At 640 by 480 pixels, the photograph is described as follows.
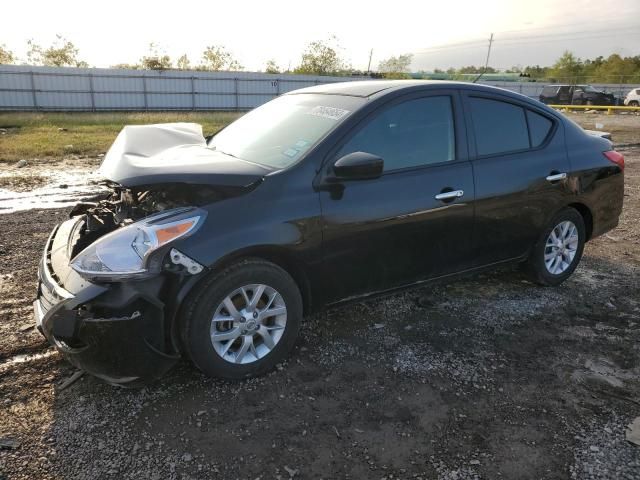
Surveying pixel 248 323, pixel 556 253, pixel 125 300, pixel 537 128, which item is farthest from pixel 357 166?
pixel 556 253

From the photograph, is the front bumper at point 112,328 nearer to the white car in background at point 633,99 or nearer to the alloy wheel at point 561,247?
the alloy wheel at point 561,247

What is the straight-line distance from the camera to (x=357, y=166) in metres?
3.17

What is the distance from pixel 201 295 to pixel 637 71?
73.9 m

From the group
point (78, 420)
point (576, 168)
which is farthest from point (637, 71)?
point (78, 420)

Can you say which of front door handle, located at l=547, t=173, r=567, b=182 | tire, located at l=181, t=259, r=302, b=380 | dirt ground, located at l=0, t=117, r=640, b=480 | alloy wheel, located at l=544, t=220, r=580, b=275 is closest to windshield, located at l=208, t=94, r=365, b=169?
tire, located at l=181, t=259, r=302, b=380

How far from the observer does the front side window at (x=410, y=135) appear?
3.52 meters

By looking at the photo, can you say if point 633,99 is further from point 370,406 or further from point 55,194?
point 370,406

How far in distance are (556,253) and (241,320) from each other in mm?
3120

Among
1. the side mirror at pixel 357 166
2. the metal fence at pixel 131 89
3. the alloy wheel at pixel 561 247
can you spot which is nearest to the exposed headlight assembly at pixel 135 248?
the side mirror at pixel 357 166

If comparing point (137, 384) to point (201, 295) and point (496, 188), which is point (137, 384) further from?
point (496, 188)

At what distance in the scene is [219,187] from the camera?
9.96 feet

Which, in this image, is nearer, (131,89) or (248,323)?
(248,323)

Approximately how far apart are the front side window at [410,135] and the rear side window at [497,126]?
282 millimetres

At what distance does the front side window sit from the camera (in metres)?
3.52
